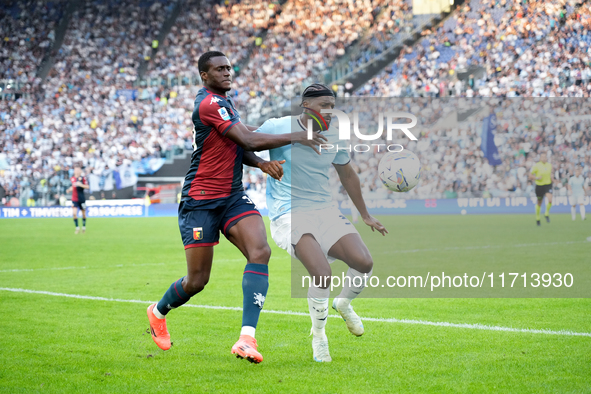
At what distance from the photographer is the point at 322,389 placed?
3988 mm

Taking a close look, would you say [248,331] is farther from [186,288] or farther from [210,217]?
[210,217]

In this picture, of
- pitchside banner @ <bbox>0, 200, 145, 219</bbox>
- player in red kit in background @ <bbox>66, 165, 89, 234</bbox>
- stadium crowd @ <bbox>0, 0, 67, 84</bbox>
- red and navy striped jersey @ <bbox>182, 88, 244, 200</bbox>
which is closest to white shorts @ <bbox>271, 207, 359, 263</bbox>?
red and navy striped jersey @ <bbox>182, 88, 244, 200</bbox>

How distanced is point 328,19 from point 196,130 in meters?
31.4

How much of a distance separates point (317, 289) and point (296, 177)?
999mm

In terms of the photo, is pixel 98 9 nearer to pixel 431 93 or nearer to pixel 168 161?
pixel 168 161

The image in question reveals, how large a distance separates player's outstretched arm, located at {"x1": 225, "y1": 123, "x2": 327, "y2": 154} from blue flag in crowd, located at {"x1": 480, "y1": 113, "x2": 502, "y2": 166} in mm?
21802

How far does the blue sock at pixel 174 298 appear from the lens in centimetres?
512

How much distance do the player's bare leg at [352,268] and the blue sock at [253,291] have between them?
31.3 inches

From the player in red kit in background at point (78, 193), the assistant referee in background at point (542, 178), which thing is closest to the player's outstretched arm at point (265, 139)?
the player in red kit in background at point (78, 193)

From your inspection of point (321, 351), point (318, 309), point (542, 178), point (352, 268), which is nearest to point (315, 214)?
point (352, 268)

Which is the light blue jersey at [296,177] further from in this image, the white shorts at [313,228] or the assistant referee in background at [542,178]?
the assistant referee in background at [542,178]

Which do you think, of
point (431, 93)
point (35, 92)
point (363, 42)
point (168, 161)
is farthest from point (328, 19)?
point (35, 92)

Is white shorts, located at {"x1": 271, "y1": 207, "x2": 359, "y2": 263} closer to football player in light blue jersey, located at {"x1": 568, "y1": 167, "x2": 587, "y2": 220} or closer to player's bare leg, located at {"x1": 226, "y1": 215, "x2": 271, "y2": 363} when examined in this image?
player's bare leg, located at {"x1": 226, "y1": 215, "x2": 271, "y2": 363}

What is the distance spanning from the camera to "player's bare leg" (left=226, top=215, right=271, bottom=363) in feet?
15.3
